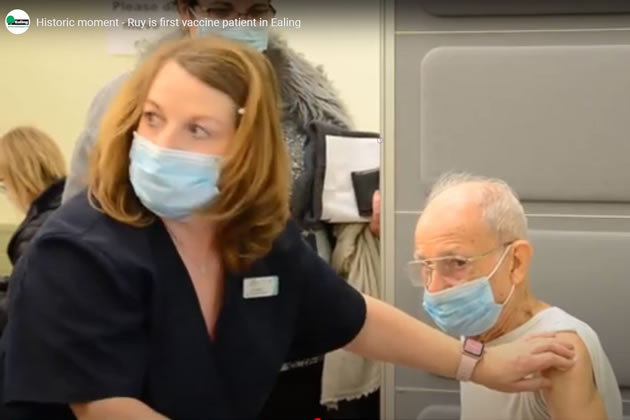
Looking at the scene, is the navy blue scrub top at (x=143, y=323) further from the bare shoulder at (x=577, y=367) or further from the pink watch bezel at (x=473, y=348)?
the bare shoulder at (x=577, y=367)

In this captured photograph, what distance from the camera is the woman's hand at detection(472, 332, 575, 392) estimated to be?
105 cm

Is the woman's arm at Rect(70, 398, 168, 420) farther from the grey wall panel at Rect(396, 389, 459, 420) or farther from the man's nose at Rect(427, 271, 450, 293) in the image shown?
the grey wall panel at Rect(396, 389, 459, 420)

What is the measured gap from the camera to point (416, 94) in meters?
1.40

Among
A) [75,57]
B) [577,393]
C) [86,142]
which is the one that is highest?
[75,57]

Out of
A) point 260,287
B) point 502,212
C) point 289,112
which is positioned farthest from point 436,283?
point 289,112

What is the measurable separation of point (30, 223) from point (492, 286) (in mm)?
714

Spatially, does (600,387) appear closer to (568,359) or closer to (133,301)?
(568,359)

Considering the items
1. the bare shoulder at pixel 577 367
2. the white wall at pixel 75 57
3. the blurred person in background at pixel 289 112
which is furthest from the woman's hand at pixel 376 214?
the bare shoulder at pixel 577 367

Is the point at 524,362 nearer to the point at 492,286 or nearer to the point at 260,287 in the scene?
the point at 492,286

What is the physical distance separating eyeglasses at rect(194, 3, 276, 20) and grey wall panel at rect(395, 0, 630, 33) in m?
0.23

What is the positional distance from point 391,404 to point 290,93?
597 millimetres

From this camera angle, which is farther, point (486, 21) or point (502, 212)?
point (486, 21)

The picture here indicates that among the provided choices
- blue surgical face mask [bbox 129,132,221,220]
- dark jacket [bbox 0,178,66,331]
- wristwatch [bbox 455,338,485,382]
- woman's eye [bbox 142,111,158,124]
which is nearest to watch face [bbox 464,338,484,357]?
wristwatch [bbox 455,338,485,382]

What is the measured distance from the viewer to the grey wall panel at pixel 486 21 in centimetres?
134
